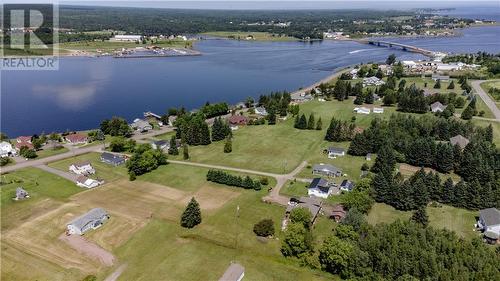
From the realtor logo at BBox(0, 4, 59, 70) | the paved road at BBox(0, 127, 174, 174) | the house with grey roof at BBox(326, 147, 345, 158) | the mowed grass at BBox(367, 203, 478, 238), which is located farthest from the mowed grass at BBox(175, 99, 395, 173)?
the realtor logo at BBox(0, 4, 59, 70)

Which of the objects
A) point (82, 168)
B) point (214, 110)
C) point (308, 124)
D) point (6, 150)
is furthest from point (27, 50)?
point (308, 124)

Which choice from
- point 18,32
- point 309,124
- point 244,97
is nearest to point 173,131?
point 309,124

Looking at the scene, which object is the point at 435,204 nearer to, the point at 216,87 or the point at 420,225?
the point at 420,225

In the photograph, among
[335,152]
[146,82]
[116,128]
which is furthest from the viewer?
[146,82]

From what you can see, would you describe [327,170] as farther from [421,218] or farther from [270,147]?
[421,218]

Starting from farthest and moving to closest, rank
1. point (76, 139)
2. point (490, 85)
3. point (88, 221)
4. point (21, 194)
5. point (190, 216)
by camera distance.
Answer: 1. point (490, 85)
2. point (76, 139)
3. point (21, 194)
4. point (190, 216)
5. point (88, 221)

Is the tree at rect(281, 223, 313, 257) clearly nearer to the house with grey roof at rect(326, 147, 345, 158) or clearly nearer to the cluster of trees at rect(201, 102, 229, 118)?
the house with grey roof at rect(326, 147, 345, 158)
